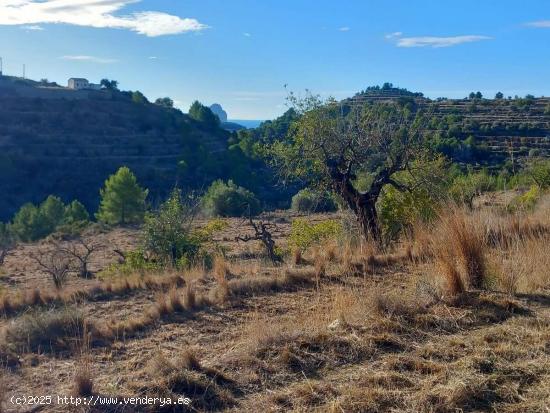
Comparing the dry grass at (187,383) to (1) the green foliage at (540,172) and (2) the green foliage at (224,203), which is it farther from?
(2) the green foliage at (224,203)

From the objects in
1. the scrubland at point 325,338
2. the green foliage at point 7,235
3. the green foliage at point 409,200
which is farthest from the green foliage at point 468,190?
the green foliage at point 7,235

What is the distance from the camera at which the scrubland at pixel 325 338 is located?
3.14m

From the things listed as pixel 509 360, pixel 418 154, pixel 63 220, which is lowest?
pixel 63 220

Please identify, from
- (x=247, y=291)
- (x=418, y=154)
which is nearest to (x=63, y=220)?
(x=418, y=154)

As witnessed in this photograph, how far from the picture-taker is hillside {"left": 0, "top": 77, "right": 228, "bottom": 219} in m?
43.9

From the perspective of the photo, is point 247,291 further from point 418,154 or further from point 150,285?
point 418,154

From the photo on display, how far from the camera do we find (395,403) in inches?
118

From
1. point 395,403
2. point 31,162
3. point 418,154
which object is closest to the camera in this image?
point 395,403

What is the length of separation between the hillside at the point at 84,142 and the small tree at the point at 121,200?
38.3 ft

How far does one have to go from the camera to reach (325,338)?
385cm

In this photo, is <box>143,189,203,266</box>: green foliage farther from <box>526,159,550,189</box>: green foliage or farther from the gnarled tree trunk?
<box>526,159,550,189</box>: green foliage

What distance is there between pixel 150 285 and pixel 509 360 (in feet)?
14.9

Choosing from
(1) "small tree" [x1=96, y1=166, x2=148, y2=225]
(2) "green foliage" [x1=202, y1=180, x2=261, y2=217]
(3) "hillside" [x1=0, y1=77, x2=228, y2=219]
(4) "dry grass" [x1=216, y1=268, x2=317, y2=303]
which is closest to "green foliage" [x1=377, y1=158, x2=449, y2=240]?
(4) "dry grass" [x1=216, y1=268, x2=317, y2=303]

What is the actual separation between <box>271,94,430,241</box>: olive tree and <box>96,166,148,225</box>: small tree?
17.7 metres
